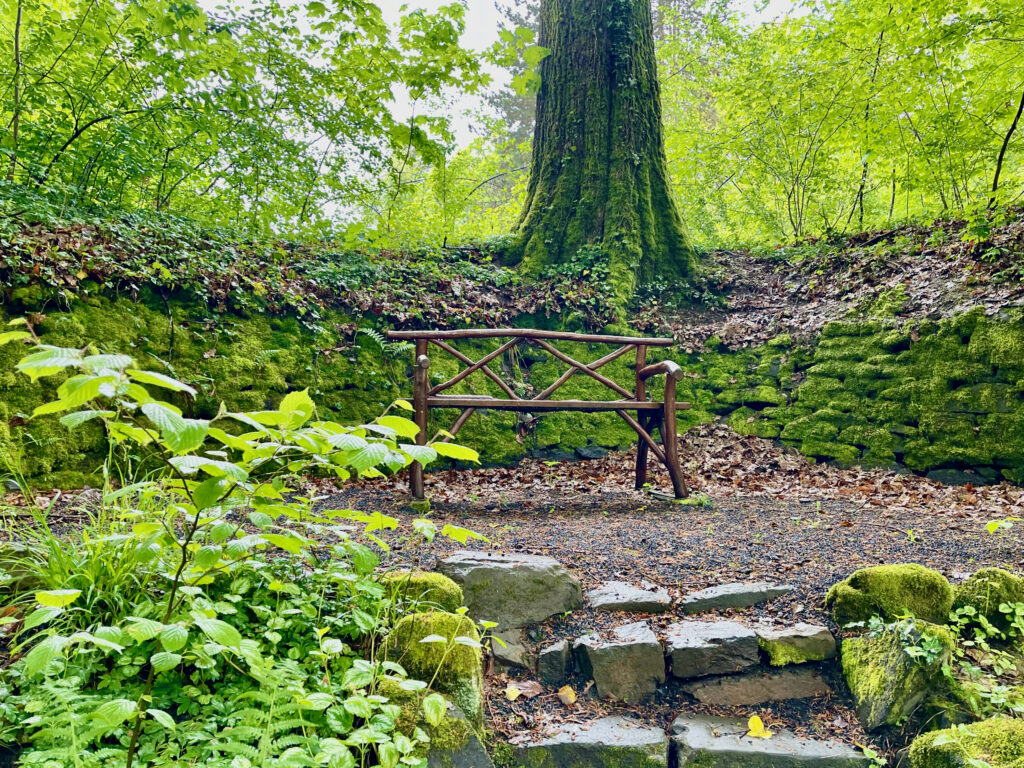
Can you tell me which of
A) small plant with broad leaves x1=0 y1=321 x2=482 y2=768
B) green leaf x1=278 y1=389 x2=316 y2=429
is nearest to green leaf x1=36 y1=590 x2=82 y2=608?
small plant with broad leaves x1=0 y1=321 x2=482 y2=768

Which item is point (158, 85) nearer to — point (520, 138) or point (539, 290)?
point (539, 290)

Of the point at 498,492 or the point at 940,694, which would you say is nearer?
the point at 940,694

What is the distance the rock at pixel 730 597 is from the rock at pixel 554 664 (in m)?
0.58

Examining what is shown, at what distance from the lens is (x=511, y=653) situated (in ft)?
6.90

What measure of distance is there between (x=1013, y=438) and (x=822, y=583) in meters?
2.92

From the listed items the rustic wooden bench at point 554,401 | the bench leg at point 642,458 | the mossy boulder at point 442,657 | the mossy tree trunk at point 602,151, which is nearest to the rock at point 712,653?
the mossy boulder at point 442,657

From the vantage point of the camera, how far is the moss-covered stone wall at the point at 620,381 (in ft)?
12.3

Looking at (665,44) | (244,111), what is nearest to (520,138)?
(665,44)

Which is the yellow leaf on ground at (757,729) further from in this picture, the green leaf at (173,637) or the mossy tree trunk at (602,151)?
the mossy tree trunk at (602,151)

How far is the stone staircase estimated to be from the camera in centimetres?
178

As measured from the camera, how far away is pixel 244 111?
16.6ft

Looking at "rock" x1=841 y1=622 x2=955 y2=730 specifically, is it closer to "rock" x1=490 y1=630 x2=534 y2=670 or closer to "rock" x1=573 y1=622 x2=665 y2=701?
"rock" x1=573 y1=622 x2=665 y2=701

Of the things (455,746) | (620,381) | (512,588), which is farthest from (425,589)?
(620,381)

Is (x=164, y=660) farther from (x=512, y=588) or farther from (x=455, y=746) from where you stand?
(x=512, y=588)
